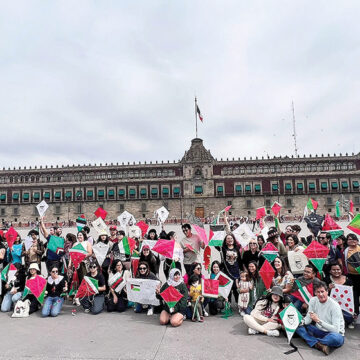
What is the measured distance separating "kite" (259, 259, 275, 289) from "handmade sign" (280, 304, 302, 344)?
2.92ft

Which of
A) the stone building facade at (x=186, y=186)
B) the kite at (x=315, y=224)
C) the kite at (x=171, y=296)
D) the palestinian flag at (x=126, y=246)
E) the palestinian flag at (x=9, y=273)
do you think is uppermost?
the stone building facade at (x=186, y=186)

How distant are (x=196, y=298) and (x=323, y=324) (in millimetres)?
2284

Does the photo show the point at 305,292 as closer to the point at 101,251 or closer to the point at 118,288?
the point at 118,288

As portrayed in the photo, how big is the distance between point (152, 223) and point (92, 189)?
14041 millimetres

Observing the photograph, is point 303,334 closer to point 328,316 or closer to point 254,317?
point 328,316

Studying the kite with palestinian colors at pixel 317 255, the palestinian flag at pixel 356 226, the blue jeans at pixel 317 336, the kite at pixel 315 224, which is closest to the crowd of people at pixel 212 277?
the blue jeans at pixel 317 336

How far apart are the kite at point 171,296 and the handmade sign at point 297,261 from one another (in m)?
2.48

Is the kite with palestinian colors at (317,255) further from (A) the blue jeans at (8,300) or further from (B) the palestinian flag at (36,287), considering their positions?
(A) the blue jeans at (8,300)

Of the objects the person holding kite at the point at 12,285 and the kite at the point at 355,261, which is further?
the person holding kite at the point at 12,285

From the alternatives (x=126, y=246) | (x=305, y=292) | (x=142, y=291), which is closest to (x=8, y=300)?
(x=126, y=246)

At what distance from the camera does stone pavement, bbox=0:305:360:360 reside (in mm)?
4418

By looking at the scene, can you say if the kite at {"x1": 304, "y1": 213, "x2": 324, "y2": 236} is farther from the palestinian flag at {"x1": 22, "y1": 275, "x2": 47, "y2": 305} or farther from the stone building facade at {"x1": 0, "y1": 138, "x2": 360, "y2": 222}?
the stone building facade at {"x1": 0, "y1": 138, "x2": 360, "y2": 222}

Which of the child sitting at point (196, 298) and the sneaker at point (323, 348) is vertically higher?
the child sitting at point (196, 298)

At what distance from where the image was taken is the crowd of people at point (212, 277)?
16.2 feet
